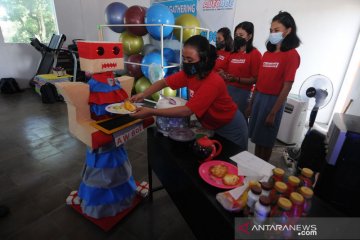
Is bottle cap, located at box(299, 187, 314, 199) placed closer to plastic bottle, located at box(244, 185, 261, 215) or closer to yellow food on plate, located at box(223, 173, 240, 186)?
plastic bottle, located at box(244, 185, 261, 215)

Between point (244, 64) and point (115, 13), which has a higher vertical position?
point (115, 13)

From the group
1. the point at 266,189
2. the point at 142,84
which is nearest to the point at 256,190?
the point at 266,189

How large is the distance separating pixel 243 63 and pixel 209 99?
1055mm

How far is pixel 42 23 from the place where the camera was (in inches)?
198

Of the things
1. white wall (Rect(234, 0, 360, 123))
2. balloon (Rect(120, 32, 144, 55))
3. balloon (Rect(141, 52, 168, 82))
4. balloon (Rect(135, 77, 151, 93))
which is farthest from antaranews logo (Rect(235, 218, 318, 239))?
balloon (Rect(120, 32, 144, 55))

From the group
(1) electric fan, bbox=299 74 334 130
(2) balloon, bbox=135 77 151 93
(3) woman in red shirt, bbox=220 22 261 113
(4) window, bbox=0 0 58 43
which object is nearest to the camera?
(3) woman in red shirt, bbox=220 22 261 113

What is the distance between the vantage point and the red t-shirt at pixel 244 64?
6.46 ft

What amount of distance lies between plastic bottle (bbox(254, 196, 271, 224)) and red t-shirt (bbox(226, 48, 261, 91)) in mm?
1615

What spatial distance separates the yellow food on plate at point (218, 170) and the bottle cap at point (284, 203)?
13.2 inches

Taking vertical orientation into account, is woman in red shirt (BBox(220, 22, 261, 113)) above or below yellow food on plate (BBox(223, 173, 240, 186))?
above

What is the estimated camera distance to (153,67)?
3.39 meters

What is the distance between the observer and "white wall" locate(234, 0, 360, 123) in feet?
9.10

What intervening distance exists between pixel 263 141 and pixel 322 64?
82.3 inches

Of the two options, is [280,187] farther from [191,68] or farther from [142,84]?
[142,84]
